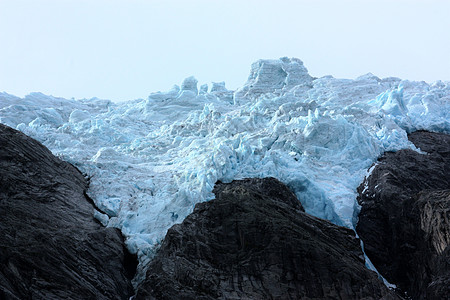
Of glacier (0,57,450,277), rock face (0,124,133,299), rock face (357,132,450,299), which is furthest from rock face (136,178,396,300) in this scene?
glacier (0,57,450,277)

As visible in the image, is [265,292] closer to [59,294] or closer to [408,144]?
[59,294]

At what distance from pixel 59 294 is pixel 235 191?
518cm

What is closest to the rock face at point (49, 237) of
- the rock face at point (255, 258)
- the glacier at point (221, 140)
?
the glacier at point (221, 140)

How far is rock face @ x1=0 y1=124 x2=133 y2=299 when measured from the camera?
393 inches

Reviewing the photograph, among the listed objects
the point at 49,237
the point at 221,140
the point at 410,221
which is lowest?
the point at 410,221

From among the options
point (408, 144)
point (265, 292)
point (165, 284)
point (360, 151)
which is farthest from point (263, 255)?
point (408, 144)

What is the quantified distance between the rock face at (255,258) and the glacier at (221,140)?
1.75 m

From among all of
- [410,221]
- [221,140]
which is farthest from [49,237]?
[221,140]

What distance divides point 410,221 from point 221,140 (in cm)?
825

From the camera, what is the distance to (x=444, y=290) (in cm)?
973

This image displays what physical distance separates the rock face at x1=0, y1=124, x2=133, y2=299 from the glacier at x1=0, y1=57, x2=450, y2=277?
776mm

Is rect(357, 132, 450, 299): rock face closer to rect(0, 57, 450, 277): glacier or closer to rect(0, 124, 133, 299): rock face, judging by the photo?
rect(0, 57, 450, 277): glacier

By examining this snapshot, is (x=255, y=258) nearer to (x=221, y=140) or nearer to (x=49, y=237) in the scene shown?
(x=49, y=237)

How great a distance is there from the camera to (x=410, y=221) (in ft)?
42.7
